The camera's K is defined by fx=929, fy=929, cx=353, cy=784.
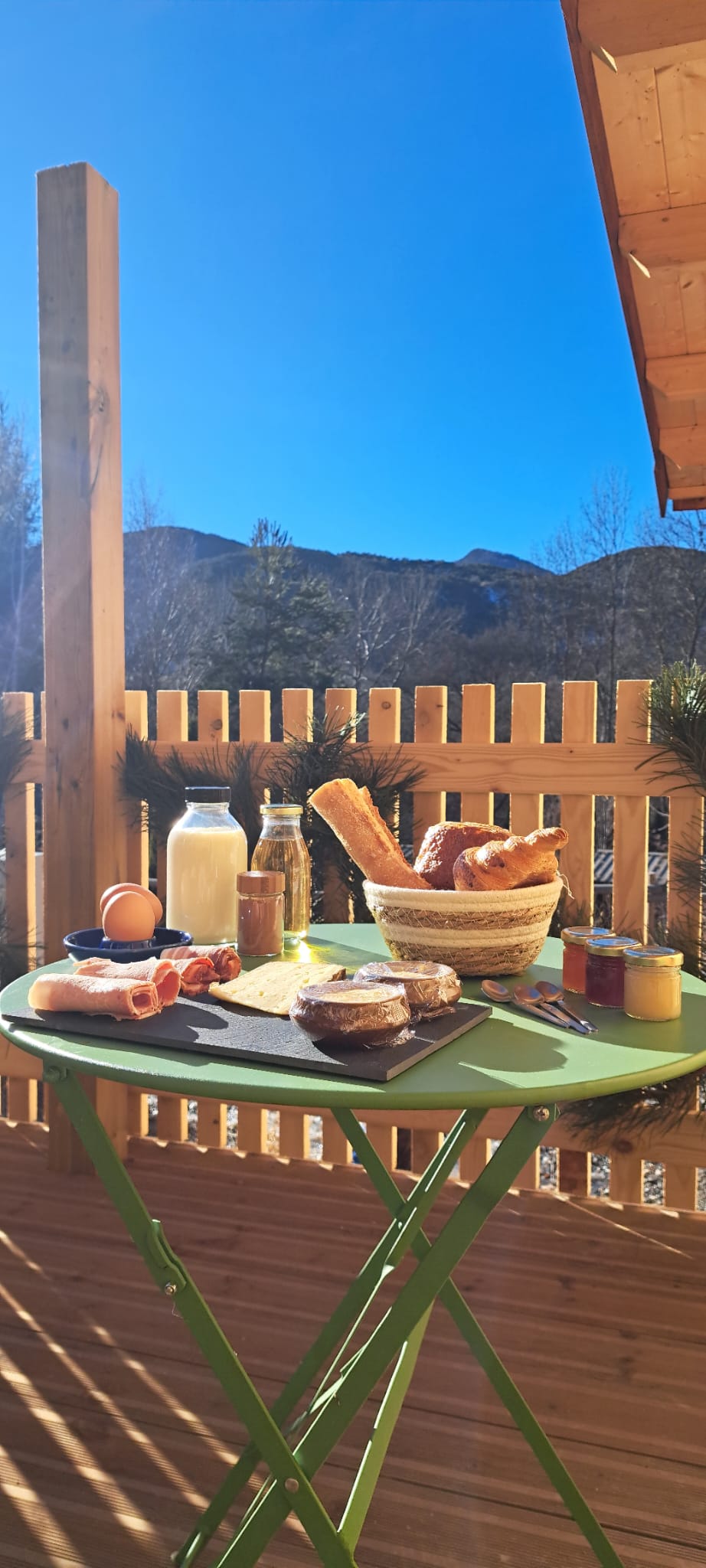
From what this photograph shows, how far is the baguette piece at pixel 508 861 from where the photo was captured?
4.61 feet

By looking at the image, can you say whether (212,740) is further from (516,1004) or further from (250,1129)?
(516,1004)

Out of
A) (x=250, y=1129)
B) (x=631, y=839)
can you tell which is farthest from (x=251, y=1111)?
(x=631, y=839)

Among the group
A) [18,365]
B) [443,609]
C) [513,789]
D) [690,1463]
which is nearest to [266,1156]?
[513,789]

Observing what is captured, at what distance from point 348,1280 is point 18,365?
22592 mm

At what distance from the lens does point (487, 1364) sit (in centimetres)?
144

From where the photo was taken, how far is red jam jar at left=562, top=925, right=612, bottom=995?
1450mm

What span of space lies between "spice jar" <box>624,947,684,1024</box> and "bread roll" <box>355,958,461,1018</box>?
26cm

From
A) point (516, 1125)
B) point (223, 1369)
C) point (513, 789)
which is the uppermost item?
point (513, 789)

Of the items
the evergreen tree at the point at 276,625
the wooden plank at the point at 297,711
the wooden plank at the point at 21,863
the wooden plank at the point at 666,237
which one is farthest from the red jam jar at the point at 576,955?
the evergreen tree at the point at 276,625

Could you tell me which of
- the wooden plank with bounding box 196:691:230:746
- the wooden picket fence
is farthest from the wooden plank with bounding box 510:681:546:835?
the wooden plank with bounding box 196:691:230:746

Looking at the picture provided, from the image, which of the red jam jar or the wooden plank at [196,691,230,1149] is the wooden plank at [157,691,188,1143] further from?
the red jam jar

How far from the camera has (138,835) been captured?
11.2ft

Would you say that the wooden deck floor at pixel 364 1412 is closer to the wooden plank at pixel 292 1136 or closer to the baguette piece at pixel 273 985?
the wooden plank at pixel 292 1136

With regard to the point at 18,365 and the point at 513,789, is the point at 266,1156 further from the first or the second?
the point at 18,365
